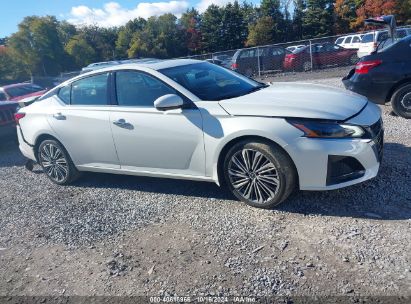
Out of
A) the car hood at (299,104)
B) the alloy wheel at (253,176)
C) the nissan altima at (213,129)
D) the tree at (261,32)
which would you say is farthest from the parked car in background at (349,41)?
the tree at (261,32)

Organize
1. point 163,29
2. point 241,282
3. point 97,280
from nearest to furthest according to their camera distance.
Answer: point 241,282, point 97,280, point 163,29

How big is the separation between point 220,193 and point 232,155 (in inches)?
30.0

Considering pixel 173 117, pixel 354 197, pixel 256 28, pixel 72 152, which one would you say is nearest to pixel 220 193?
pixel 173 117

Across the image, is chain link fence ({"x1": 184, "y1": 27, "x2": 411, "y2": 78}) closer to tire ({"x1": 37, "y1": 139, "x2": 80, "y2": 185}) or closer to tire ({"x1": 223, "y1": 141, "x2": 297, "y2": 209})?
tire ({"x1": 37, "y1": 139, "x2": 80, "y2": 185})

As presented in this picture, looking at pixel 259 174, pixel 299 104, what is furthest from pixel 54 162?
pixel 299 104

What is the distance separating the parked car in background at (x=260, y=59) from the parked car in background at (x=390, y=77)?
12.8m

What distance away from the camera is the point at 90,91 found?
4836 millimetres

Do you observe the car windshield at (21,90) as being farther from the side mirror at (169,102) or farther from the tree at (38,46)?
the tree at (38,46)

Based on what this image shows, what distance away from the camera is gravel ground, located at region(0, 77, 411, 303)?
9.14 feet

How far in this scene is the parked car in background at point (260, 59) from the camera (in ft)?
62.4

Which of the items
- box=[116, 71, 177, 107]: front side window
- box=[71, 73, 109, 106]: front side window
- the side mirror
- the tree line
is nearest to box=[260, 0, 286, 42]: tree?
the tree line

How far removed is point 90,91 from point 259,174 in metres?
2.55

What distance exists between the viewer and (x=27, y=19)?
5081 centimetres

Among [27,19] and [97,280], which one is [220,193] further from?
[27,19]
